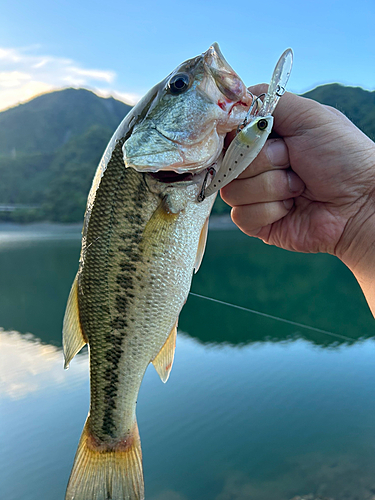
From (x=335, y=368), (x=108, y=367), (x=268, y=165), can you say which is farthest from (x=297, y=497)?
(x=268, y=165)

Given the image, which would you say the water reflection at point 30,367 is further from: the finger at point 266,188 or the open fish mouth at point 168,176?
the open fish mouth at point 168,176

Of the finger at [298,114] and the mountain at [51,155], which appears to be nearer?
the finger at [298,114]

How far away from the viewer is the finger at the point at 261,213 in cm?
200

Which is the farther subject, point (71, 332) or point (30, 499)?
point (30, 499)

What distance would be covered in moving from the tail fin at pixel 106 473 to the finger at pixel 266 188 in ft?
4.68

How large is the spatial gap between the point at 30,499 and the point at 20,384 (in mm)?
4872

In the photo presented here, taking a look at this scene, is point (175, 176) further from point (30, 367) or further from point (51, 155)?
point (51, 155)

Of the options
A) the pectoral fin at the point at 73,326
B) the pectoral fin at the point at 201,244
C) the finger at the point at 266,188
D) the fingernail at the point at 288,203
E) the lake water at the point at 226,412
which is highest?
the finger at the point at 266,188

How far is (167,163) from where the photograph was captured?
157cm

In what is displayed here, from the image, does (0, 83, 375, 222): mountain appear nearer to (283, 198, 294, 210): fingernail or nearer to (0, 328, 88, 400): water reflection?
(0, 328, 88, 400): water reflection

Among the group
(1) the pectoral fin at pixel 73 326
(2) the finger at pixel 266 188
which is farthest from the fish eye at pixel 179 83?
(1) the pectoral fin at pixel 73 326

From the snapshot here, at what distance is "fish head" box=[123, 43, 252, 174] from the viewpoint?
158cm

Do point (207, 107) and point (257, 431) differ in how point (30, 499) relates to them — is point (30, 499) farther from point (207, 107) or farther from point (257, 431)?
point (207, 107)

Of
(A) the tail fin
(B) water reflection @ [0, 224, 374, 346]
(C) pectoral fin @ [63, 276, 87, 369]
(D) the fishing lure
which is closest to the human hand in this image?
(D) the fishing lure
